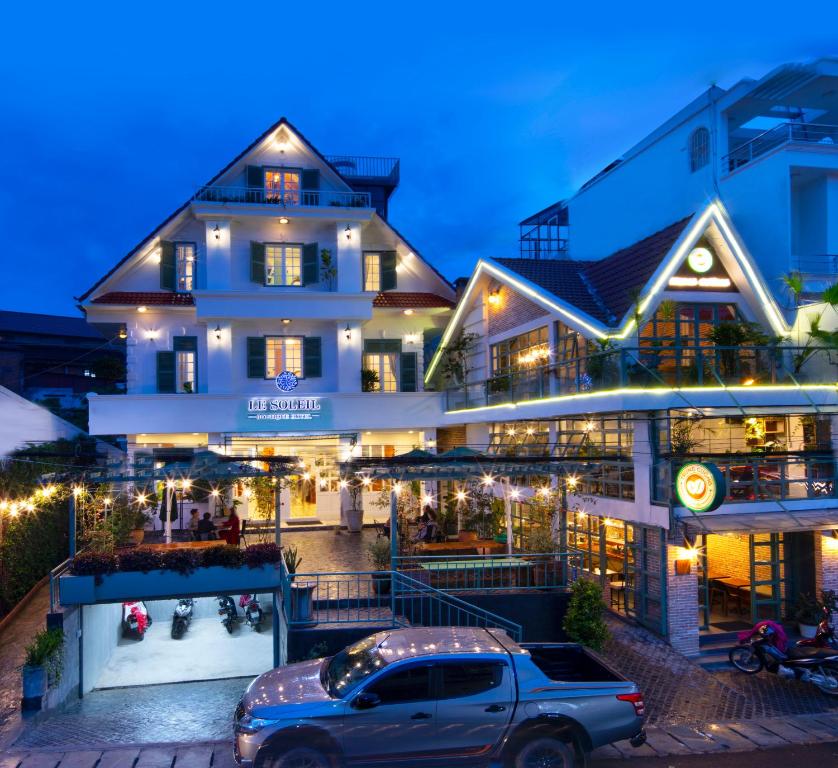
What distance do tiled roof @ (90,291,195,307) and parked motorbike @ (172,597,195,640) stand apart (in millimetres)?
9718

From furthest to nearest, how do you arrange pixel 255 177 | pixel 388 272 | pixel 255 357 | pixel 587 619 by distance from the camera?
1. pixel 388 272
2. pixel 255 177
3. pixel 255 357
4. pixel 587 619

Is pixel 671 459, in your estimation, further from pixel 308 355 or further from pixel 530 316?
pixel 308 355

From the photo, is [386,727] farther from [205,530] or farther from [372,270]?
[372,270]

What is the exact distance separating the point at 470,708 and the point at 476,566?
5931mm

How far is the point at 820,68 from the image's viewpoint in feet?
64.6

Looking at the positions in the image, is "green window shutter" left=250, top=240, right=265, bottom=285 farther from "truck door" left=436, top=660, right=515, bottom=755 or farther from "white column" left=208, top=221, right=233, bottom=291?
"truck door" left=436, top=660, right=515, bottom=755

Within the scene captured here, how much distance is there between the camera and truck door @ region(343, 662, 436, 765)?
899 cm

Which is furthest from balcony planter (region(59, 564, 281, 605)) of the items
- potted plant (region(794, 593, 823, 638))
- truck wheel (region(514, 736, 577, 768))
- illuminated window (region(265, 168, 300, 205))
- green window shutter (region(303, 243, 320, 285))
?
illuminated window (region(265, 168, 300, 205))

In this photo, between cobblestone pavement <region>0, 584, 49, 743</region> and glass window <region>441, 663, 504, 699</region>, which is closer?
glass window <region>441, 663, 504, 699</region>

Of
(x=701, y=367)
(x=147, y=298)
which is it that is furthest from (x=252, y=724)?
(x=147, y=298)

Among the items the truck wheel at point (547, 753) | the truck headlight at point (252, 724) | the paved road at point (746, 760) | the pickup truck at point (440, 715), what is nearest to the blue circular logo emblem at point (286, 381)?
the pickup truck at point (440, 715)

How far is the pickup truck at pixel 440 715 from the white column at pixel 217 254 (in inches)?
663

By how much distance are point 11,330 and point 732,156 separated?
1480 inches

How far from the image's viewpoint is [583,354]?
18484 millimetres
